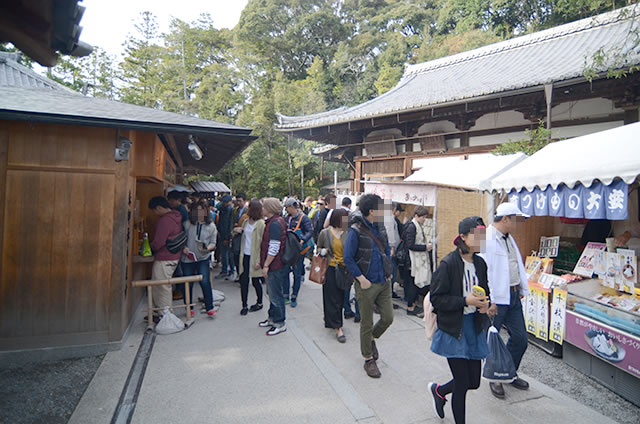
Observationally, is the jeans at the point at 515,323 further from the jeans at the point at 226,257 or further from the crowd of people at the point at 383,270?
the jeans at the point at 226,257

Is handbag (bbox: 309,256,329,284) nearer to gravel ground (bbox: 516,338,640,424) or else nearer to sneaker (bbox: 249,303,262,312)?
sneaker (bbox: 249,303,262,312)

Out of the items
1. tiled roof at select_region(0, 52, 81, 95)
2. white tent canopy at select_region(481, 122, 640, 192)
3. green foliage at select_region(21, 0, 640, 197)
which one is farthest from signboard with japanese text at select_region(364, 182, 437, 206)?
green foliage at select_region(21, 0, 640, 197)

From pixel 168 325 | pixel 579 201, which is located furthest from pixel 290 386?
pixel 579 201

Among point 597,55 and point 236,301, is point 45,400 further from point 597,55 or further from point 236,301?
point 597,55

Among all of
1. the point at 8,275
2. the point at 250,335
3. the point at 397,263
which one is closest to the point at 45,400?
the point at 8,275

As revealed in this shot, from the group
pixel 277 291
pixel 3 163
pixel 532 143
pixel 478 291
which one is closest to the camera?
pixel 478 291

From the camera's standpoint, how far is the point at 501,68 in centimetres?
1112

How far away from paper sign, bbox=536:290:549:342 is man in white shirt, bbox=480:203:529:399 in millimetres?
1307

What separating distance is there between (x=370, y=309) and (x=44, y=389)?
11.3ft

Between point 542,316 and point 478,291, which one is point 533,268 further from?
point 478,291

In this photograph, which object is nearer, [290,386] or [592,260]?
[290,386]

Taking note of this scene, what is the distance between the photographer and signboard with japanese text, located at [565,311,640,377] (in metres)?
3.31

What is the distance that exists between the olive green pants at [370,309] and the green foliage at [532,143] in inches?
204

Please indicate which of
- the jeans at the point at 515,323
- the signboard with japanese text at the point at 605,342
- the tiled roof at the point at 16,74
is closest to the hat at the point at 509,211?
the jeans at the point at 515,323
